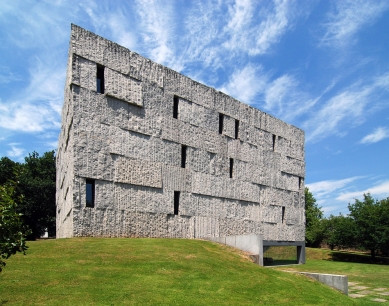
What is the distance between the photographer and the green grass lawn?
8.41 meters

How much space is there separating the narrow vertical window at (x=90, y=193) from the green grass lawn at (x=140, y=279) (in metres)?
2.03

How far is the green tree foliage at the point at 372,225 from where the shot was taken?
3394 centimetres

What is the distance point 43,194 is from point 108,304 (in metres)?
31.0

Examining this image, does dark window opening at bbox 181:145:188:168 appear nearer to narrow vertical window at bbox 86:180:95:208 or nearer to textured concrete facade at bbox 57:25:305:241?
textured concrete facade at bbox 57:25:305:241

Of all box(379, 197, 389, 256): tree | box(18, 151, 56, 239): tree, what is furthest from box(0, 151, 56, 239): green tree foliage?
box(379, 197, 389, 256): tree

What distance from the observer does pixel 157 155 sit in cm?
1908

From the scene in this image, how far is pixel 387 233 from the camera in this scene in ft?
110

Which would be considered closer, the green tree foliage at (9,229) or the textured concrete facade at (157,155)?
the green tree foliage at (9,229)

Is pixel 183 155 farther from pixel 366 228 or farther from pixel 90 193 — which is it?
pixel 366 228

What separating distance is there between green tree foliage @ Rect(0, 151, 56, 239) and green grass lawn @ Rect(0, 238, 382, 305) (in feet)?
76.3

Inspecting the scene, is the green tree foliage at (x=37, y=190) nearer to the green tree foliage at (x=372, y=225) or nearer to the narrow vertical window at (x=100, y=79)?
the narrow vertical window at (x=100, y=79)

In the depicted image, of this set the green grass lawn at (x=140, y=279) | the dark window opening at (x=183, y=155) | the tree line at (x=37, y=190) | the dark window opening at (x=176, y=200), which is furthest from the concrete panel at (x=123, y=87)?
the tree line at (x=37, y=190)

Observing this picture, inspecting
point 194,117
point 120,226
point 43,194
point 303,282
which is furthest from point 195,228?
point 43,194

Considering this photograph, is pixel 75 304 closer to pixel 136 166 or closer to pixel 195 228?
pixel 136 166
